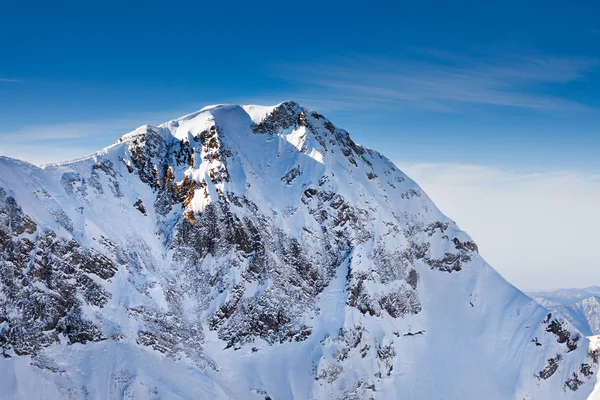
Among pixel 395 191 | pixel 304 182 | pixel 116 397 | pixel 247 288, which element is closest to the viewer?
pixel 116 397

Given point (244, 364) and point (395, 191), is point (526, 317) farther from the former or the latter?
point (244, 364)

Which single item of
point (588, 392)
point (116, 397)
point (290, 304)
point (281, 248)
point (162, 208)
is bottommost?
point (588, 392)

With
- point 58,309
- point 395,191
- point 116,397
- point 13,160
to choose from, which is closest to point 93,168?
point 13,160

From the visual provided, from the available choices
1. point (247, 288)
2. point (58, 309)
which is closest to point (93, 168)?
point (58, 309)

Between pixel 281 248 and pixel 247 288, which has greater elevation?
pixel 281 248

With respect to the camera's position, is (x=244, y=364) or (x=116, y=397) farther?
(x=244, y=364)

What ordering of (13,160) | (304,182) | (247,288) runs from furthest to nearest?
(304,182) < (247,288) < (13,160)

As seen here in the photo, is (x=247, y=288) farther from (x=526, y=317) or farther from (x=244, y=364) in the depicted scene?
(x=526, y=317)
